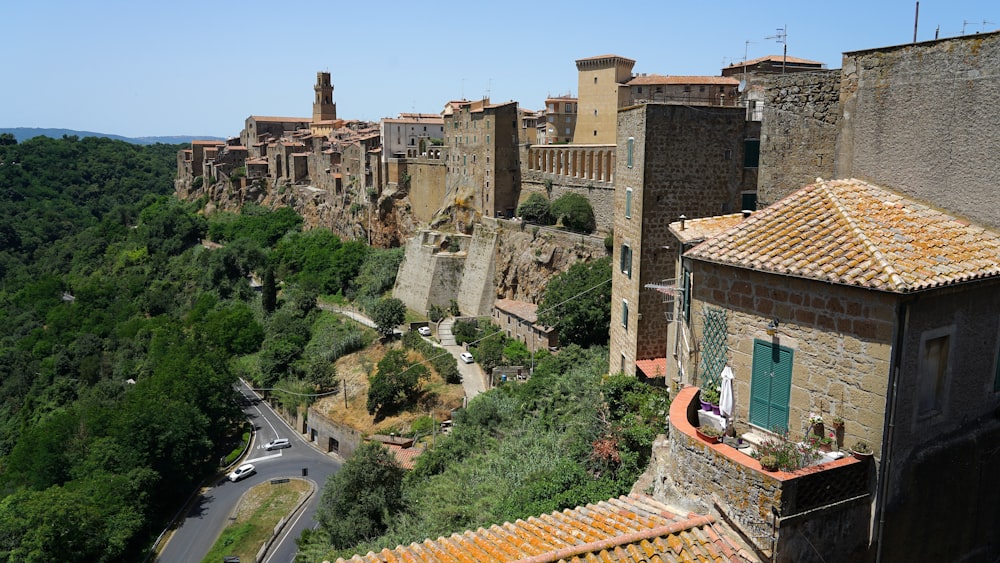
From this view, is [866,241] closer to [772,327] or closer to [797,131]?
[772,327]

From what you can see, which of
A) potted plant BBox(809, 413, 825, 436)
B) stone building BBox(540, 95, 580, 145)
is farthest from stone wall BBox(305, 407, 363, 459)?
stone building BBox(540, 95, 580, 145)

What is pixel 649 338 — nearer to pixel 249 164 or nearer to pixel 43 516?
pixel 43 516

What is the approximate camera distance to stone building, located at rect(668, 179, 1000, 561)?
640 centimetres

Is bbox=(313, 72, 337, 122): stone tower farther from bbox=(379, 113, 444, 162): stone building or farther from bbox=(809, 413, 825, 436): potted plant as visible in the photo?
bbox=(809, 413, 825, 436): potted plant

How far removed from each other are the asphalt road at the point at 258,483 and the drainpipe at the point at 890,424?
2333cm

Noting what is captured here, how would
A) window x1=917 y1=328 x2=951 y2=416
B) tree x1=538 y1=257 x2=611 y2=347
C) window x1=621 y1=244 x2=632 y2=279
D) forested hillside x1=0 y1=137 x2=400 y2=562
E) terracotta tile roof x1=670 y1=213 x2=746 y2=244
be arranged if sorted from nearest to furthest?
window x1=917 y1=328 x2=951 y2=416 → terracotta tile roof x1=670 y1=213 x2=746 y2=244 → window x1=621 y1=244 x2=632 y2=279 → tree x1=538 y1=257 x2=611 y2=347 → forested hillside x1=0 y1=137 x2=400 y2=562

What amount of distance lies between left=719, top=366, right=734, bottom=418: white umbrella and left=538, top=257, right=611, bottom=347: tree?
19.4 meters

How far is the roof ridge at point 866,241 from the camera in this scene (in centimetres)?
615

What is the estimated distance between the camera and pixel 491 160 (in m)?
41.6

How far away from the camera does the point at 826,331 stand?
264 inches

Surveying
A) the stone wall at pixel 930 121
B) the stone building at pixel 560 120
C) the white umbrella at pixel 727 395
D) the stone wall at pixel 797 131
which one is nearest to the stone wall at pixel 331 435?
the stone wall at pixel 797 131

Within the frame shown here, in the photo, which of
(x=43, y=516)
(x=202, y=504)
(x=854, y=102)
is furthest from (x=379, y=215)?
(x=854, y=102)

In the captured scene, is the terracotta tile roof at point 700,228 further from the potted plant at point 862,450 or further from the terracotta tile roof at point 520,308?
the terracotta tile roof at point 520,308

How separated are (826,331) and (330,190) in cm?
5950
